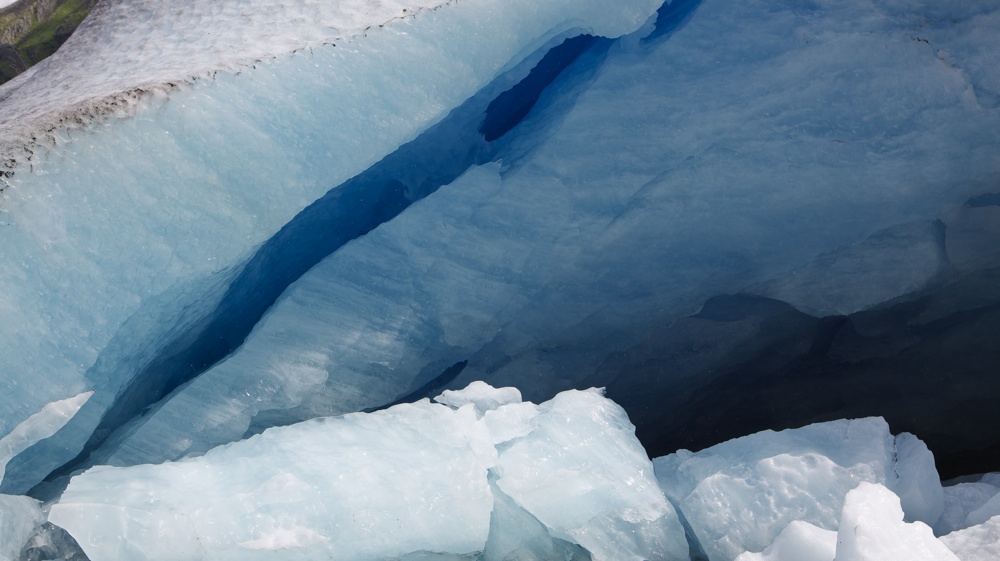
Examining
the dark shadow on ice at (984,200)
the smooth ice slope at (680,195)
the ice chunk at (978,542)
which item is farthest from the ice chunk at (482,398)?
the dark shadow on ice at (984,200)

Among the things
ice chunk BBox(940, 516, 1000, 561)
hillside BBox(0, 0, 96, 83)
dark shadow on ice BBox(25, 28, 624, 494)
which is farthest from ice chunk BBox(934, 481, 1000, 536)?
hillside BBox(0, 0, 96, 83)

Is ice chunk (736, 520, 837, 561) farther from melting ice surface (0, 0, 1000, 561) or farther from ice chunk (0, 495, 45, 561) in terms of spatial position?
ice chunk (0, 495, 45, 561)

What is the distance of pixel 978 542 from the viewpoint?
51.3 inches

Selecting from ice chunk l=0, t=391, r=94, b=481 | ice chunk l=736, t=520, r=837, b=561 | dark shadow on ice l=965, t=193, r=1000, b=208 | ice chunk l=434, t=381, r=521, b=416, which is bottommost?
ice chunk l=736, t=520, r=837, b=561

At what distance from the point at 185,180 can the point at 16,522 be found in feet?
2.18

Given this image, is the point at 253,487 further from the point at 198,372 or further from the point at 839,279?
the point at 839,279

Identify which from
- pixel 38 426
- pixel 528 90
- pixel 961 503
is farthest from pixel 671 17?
pixel 38 426

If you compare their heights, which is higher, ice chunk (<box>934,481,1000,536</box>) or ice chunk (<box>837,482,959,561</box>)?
ice chunk (<box>837,482,959,561</box>)

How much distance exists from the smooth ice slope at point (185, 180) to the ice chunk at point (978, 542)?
1156 millimetres

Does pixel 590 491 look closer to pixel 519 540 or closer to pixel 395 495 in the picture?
pixel 519 540

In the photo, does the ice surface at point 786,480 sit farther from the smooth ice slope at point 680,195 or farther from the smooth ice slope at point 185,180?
the smooth ice slope at point 185,180


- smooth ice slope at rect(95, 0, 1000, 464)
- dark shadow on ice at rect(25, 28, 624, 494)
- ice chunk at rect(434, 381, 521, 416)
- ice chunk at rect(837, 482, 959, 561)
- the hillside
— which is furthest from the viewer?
the hillside

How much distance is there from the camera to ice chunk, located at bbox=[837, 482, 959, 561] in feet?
3.71

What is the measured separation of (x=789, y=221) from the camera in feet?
6.35
